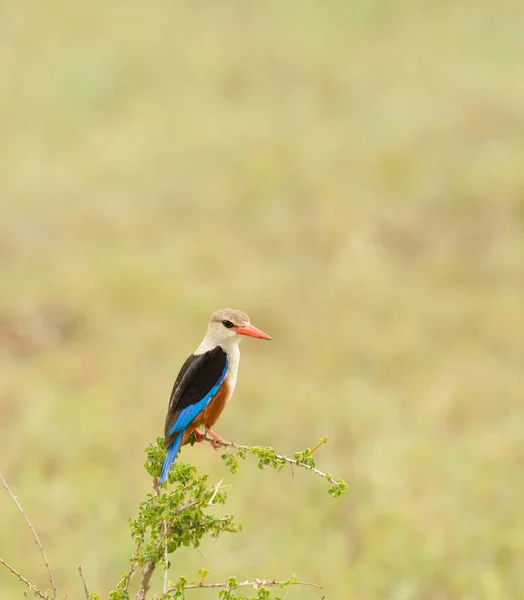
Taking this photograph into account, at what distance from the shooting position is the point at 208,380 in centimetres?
257

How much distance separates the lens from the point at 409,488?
220 inches

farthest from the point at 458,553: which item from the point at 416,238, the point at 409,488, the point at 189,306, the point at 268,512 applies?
the point at 416,238

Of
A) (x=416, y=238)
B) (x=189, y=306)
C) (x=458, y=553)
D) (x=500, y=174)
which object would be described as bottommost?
(x=458, y=553)

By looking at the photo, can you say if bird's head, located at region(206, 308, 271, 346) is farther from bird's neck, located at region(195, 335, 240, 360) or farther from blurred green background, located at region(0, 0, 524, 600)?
blurred green background, located at region(0, 0, 524, 600)

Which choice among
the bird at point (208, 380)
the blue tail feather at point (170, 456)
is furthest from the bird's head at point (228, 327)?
the blue tail feather at point (170, 456)

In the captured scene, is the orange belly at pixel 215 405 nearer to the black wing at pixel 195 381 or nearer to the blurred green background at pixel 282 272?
the black wing at pixel 195 381

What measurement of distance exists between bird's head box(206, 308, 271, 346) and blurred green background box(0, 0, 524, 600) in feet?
7.75

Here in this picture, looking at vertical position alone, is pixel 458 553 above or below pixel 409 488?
below

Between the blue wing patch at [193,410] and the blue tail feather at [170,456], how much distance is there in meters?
0.03

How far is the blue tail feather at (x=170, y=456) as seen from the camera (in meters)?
2.37

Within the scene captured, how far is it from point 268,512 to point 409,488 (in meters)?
0.83

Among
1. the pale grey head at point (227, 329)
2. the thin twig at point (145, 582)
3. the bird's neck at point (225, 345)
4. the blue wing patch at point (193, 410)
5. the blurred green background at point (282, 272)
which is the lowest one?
the thin twig at point (145, 582)

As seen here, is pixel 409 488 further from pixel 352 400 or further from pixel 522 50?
pixel 522 50

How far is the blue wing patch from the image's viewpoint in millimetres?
2496
